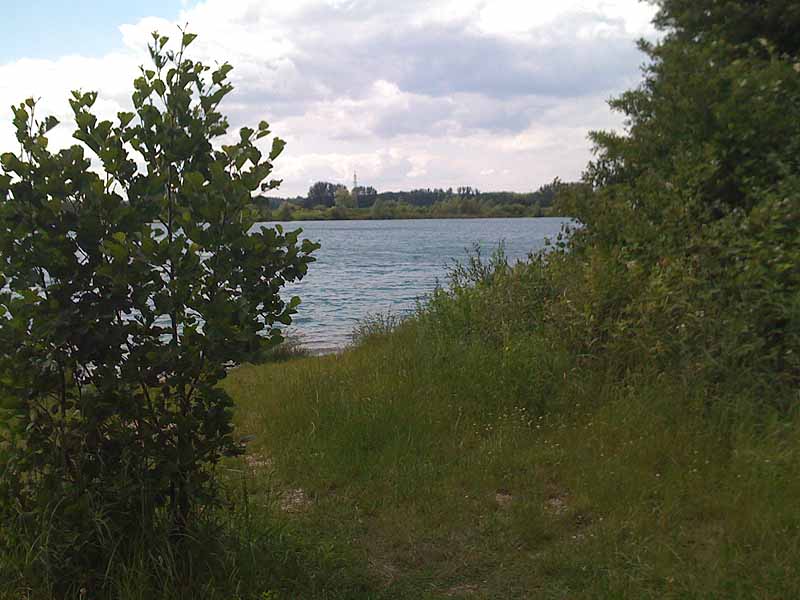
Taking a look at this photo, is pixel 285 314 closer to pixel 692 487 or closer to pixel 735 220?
pixel 692 487

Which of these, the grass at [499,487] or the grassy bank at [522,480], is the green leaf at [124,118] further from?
the grassy bank at [522,480]

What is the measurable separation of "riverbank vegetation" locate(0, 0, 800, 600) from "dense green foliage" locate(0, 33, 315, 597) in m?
0.21

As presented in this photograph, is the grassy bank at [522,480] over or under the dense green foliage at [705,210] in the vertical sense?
under

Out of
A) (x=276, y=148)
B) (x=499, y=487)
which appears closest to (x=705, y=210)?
(x=499, y=487)

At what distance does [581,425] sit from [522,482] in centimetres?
97

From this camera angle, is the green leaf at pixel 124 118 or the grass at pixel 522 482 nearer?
the green leaf at pixel 124 118

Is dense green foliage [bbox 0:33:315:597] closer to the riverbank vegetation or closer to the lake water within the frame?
the riverbank vegetation

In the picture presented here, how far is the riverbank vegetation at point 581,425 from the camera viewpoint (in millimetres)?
3598

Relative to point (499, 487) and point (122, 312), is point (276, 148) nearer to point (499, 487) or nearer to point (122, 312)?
point (122, 312)

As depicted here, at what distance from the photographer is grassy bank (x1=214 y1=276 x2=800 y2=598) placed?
3645 millimetres

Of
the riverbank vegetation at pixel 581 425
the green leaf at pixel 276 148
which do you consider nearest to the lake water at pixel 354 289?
the riverbank vegetation at pixel 581 425

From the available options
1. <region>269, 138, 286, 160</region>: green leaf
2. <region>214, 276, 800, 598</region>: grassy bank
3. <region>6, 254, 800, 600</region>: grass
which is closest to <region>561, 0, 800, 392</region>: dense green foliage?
<region>6, 254, 800, 600</region>: grass

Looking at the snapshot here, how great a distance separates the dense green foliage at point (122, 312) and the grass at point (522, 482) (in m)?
0.91

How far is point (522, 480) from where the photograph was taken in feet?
15.7
